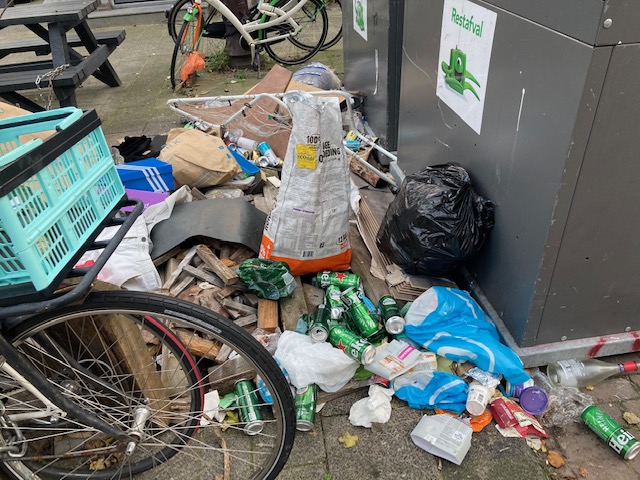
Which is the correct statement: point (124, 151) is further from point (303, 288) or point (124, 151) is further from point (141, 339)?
point (141, 339)

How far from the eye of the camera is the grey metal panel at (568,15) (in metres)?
1.66

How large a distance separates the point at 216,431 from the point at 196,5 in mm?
5566

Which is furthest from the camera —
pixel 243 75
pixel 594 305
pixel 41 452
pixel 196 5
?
pixel 243 75

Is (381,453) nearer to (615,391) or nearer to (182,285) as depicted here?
(615,391)

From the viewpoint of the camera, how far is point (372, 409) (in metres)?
2.31

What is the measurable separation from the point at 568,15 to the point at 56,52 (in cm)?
519

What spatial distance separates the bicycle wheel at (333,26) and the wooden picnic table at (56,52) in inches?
119

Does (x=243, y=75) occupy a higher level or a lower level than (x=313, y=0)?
lower

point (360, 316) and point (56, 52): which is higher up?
point (56, 52)

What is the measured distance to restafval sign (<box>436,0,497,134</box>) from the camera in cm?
236

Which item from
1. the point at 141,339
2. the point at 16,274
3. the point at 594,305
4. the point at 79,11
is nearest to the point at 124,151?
the point at 79,11

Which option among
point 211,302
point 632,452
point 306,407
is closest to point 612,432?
point 632,452

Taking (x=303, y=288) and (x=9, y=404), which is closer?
(x=9, y=404)

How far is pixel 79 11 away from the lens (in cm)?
521
